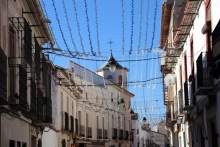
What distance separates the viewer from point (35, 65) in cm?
1645

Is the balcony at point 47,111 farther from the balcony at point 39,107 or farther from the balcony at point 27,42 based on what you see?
the balcony at point 27,42

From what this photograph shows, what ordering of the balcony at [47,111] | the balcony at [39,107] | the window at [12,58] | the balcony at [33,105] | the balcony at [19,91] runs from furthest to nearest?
1. the balcony at [47,111]
2. the balcony at [39,107]
3. the balcony at [33,105]
4. the window at [12,58]
5. the balcony at [19,91]

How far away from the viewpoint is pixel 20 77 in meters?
12.9

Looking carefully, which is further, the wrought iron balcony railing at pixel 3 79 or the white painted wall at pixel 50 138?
the white painted wall at pixel 50 138

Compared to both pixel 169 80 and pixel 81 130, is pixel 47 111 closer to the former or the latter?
pixel 169 80

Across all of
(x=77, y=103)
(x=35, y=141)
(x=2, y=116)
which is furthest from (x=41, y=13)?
(x=77, y=103)

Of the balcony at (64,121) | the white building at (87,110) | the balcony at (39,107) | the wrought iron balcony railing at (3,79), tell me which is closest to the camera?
the wrought iron balcony railing at (3,79)

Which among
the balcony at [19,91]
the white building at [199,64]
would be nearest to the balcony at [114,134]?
the white building at [199,64]

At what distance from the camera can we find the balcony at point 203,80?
11.7 meters

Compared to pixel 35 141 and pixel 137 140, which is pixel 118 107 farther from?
pixel 35 141

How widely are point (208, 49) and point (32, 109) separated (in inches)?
224

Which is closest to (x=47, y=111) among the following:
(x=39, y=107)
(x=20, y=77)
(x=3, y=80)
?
(x=39, y=107)

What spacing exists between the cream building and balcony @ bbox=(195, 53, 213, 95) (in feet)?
14.7

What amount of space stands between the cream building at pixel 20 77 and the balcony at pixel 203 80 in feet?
14.7
